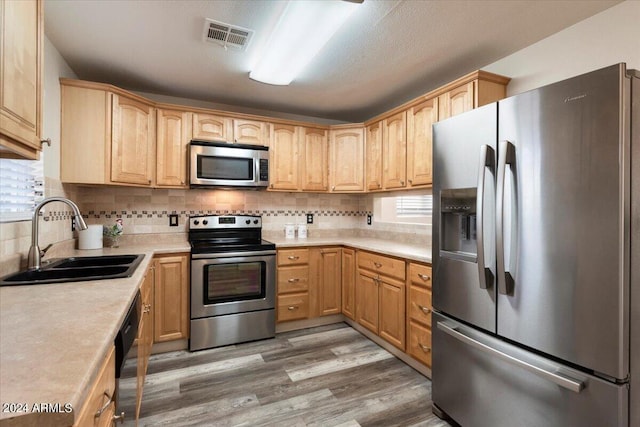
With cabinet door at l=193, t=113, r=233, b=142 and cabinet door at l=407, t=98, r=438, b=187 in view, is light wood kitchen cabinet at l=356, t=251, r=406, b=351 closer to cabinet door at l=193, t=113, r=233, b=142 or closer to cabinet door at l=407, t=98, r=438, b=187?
cabinet door at l=407, t=98, r=438, b=187

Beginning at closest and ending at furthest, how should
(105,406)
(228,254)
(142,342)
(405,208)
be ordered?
(105,406)
(142,342)
(228,254)
(405,208)

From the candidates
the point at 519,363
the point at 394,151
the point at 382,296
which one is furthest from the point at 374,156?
the point at 519,363

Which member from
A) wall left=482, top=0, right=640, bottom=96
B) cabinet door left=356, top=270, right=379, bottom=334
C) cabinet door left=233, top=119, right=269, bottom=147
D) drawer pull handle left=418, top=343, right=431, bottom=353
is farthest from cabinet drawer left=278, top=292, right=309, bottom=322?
wall left=482, top=0, right=640, bottom=96

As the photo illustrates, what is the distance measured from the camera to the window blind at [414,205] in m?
3.11

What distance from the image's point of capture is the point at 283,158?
11.4 feet

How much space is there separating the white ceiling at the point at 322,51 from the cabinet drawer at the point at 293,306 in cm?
206

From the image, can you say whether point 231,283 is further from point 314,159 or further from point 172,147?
point 314,159

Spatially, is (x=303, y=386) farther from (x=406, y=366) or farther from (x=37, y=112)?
(x=37, y=112)

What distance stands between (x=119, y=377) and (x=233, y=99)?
9.60 ft

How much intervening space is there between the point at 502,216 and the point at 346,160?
2.32 metres

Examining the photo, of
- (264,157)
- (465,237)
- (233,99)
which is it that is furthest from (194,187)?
(465,237)

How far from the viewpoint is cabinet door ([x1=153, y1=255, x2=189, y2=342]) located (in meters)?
2.66

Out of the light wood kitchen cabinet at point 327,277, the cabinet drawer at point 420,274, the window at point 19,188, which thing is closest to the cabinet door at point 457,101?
the cabinet drawer at point 420,274

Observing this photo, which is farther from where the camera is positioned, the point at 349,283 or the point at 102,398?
the point at 349,283
